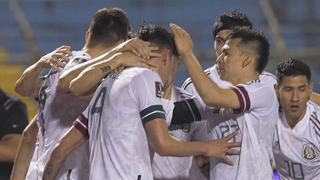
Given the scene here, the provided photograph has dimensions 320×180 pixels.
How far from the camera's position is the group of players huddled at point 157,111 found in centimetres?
454

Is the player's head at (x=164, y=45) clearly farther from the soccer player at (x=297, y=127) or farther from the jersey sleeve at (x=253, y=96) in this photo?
the soccer player at (x=297, y=127)

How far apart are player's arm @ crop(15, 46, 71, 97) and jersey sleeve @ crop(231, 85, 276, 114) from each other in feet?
4.00

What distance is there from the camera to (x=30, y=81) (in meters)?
5.70

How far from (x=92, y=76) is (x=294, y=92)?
5.63 ft

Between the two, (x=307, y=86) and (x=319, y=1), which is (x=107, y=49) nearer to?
(x=307, y=86)

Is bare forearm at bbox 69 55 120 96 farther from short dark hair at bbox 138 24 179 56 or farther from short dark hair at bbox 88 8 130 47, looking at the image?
short dark hair at bbox 88 8 130 47

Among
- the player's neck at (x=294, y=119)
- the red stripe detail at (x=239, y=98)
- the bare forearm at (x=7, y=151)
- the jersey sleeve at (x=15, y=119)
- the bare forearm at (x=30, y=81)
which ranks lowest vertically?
the bare forearm at (x=7, y=151)

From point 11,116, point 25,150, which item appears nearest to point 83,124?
point 25,150

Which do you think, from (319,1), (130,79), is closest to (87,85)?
(130,79)

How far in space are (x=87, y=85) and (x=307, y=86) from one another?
1826 millimetres

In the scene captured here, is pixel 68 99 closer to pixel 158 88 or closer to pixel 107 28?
pixel 107 28

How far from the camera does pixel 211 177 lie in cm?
507

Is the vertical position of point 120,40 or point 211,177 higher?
point 120,40

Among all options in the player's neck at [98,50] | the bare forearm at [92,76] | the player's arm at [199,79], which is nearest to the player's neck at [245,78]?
the player's arm at [199,79]
